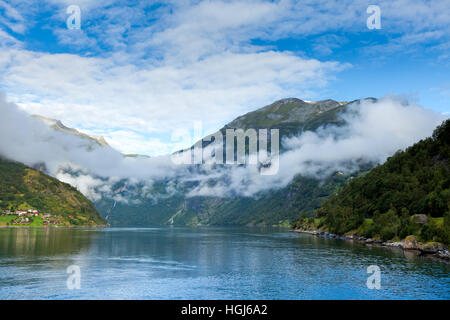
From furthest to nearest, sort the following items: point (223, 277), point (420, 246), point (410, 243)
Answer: point (410, 243), point (420, 246), point (223, 277)

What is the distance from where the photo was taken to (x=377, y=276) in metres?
81.5

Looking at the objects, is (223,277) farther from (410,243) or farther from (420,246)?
(410,243)

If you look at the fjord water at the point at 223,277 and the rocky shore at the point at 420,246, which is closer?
the fjord water at the point at 223,277

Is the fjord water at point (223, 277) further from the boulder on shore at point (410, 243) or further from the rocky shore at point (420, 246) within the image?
the boulder on shore at point (410, 243)

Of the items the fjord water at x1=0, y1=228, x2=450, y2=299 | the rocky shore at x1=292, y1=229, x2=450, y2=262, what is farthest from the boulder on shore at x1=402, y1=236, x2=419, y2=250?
the fjord water at x1=0, y1=228, x2=450, y2=299

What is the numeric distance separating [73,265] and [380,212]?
158536 mm

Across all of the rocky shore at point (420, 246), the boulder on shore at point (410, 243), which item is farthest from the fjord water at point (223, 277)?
the boulder on shore at point (410, 243)

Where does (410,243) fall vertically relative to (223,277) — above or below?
above

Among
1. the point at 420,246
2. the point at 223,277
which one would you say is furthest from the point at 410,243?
the point at 223,277

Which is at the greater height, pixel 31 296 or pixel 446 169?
pixel 446 169

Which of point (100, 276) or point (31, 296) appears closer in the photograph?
point (31, 296)

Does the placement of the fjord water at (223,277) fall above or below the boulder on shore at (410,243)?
below
